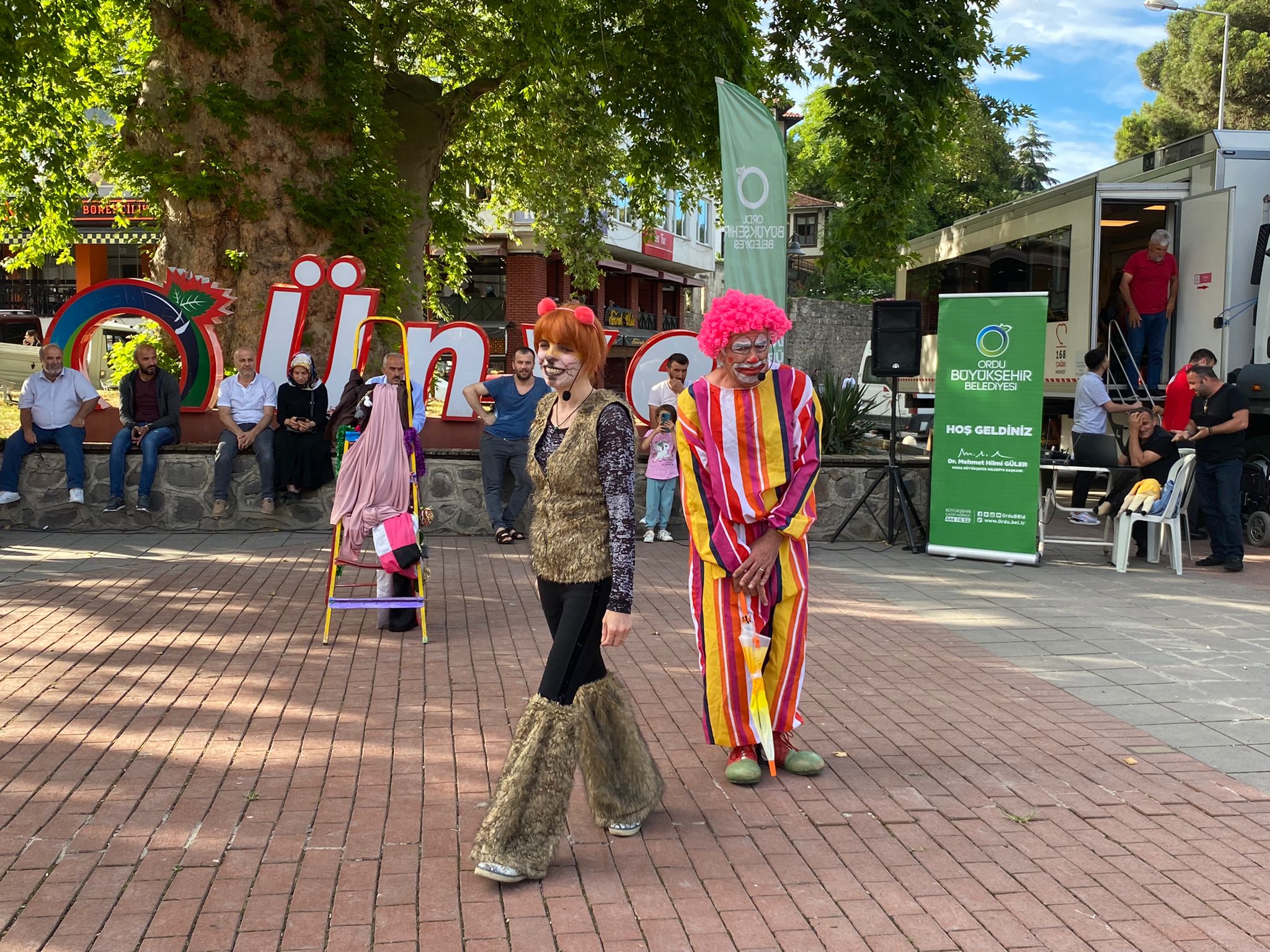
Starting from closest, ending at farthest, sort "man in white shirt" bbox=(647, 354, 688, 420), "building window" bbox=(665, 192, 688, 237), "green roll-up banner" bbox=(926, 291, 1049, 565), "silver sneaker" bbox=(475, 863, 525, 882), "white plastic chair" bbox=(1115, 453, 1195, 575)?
"silver sneaker" bbox=(475, 863, 525, 882), "white plastic chair" bbox=(1115, 453, 1195, 575), "green roll-up banner" bbox=(926, 291, 1049, 565), "man in white shirt" bbox=(647, 354, 688, 420), "building window" bbox=(665, 192, 688, 237)

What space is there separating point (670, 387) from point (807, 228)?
6362 centimetres

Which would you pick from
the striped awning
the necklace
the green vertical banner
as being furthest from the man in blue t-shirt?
the striped awning

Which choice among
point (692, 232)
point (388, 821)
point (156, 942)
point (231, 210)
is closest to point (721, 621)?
point (388, 821)

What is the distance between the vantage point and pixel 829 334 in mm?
46219

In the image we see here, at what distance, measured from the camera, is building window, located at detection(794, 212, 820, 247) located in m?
71.8

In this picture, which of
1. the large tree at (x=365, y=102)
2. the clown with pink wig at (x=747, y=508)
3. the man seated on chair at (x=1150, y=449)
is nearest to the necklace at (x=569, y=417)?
the clown with pink wig at (x=747, y=508)

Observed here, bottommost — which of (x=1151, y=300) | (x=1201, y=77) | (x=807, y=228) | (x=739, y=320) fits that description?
(x=739, y=320)

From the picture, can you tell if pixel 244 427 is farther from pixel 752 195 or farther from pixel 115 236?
pixel 115 236

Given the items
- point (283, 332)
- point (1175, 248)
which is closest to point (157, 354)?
point (283, 332)

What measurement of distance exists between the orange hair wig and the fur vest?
140 mm

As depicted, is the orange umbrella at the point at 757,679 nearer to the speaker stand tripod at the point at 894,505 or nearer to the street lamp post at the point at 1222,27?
the speaker stand tripod at the point at 894,505

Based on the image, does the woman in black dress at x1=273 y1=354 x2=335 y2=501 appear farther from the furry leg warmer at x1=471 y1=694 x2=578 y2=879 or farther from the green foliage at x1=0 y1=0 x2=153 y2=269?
the furry leg warmer at x1=471 y1=694 x2=578 y2=879

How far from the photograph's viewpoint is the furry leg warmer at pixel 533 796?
3.84 m

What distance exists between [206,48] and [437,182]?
21.3 feet
